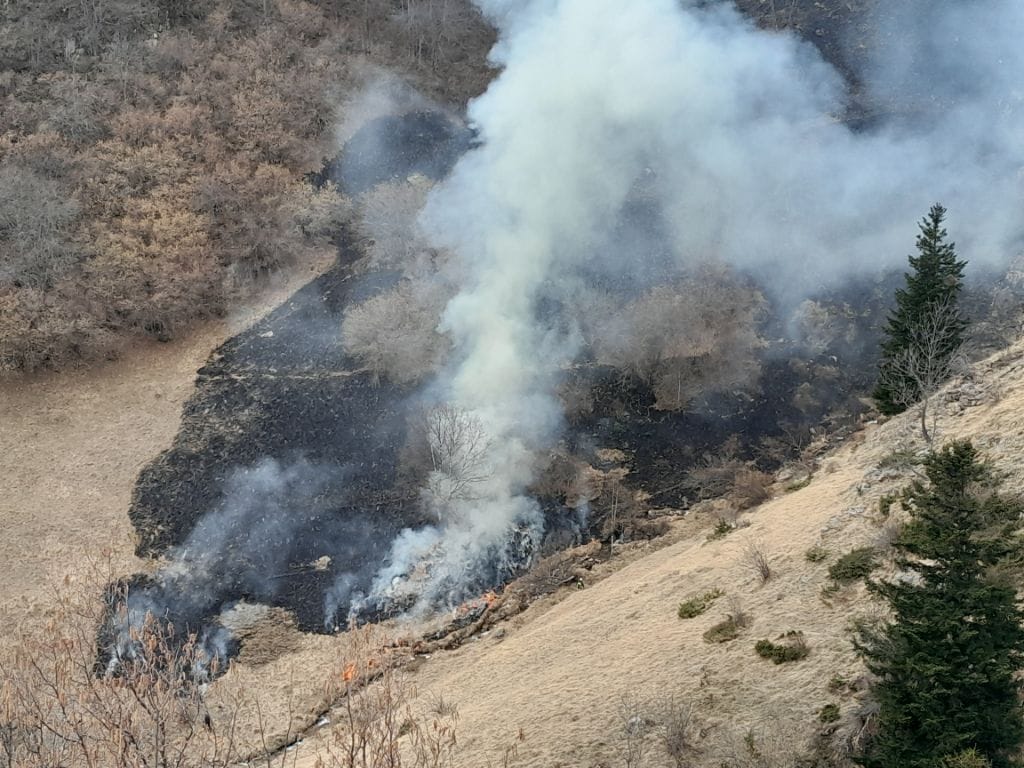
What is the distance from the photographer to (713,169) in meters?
35.8

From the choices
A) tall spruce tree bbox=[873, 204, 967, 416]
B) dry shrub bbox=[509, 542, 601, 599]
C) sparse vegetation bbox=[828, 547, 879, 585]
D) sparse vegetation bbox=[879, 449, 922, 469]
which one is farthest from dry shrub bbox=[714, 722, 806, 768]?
tall spruce tree bbox=[873, 204, 967, 416]

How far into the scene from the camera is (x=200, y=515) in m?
24.1

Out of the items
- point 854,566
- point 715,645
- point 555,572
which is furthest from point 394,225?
point 854,566

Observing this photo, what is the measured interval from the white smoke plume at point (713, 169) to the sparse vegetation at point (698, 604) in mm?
9908

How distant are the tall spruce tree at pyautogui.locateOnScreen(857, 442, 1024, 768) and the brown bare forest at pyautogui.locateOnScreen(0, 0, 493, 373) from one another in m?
29.0

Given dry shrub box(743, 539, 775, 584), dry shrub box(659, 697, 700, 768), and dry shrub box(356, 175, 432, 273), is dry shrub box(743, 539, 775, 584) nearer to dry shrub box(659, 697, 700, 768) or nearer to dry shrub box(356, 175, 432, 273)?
dry shrub box(659, 697, 700, 768)

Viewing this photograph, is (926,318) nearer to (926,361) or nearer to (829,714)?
(926,361)

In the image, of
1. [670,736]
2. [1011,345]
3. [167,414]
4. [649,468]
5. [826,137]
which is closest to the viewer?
[670,736]

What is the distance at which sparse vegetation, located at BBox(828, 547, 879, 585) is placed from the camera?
15.1 metres

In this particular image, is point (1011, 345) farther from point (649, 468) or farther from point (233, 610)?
point (233, 610)

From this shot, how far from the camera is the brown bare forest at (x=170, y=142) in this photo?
31.5 metres

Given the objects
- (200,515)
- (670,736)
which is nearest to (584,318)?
(200,515)

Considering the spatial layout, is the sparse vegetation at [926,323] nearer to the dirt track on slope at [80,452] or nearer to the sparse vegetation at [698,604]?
the sparse vegetation at [698,604]

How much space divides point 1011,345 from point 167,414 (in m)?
27.0
